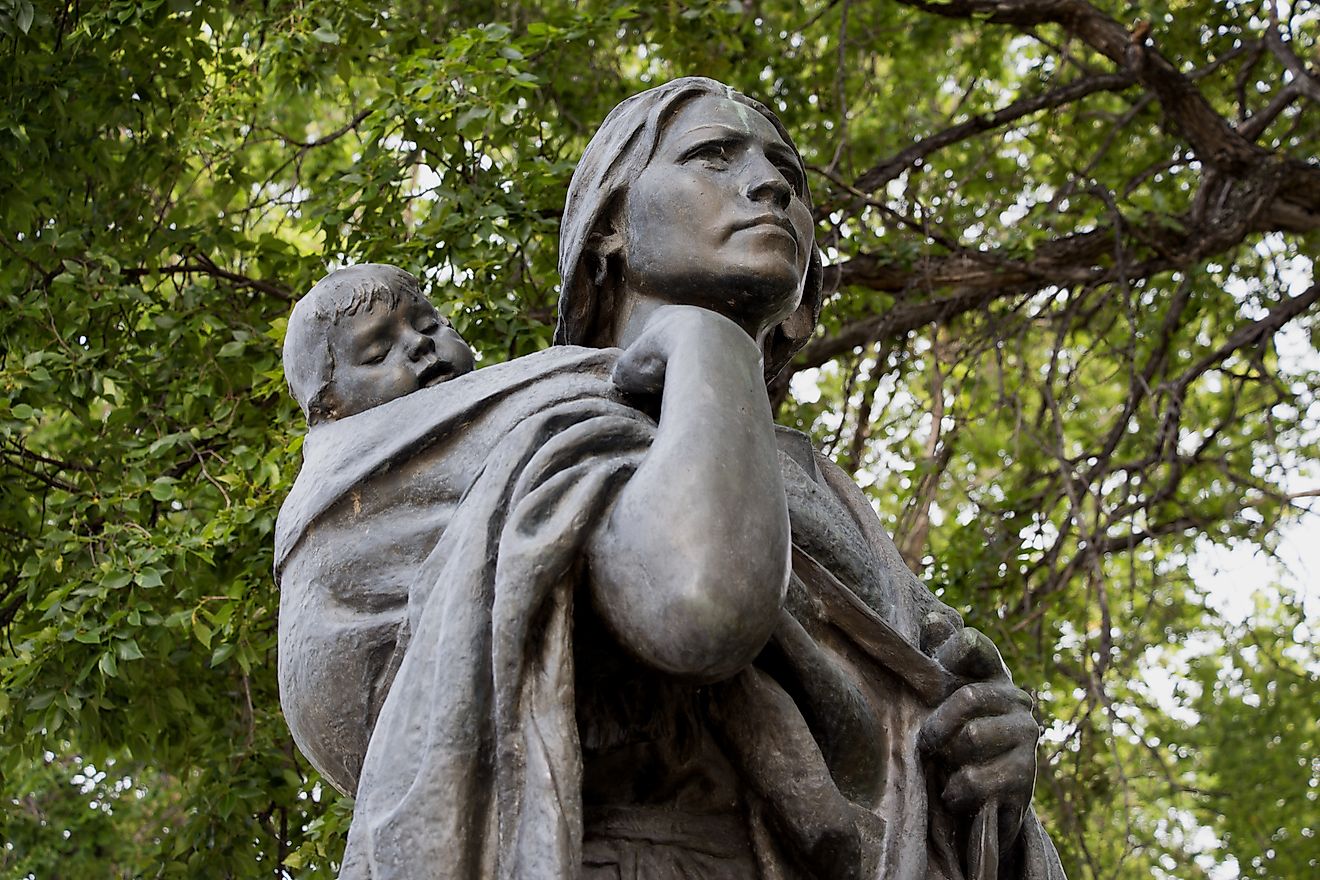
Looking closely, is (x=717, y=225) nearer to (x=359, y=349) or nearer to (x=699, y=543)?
(x=359, y=349)

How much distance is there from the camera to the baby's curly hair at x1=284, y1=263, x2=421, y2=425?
282cm

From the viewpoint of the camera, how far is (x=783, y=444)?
304 cm

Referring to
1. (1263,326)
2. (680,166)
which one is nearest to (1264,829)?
(1263,326)

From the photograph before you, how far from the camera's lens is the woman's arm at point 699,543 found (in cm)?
223

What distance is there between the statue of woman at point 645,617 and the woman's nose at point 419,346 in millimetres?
161

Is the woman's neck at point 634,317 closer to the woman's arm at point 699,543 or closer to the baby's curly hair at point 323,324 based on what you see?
the baby's curly hair at point 323,324

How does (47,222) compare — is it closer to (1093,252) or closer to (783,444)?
(1093,252)

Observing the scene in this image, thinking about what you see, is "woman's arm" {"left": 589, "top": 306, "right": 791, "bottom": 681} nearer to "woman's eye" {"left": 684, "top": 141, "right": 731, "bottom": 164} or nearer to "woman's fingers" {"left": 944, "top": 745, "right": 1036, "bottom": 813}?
"woman's fingers" {"left": 944, "top": 745, "right": 1036, "bottom": 813}

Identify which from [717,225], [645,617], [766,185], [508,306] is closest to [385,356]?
[717,225]

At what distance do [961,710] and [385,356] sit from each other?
3.48 feet

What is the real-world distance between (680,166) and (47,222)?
477 cm

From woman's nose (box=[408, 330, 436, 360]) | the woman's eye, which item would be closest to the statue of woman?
the woman's eye

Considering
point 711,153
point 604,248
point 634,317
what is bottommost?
point 634,317

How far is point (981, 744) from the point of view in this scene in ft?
8.59
